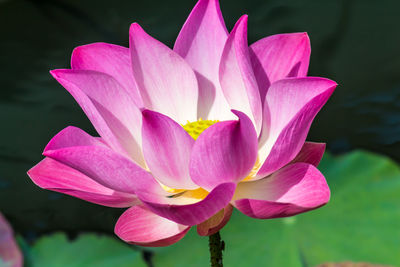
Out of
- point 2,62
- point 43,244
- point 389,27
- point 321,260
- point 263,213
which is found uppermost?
point 263,213

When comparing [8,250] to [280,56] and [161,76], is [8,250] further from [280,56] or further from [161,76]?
[280,56]

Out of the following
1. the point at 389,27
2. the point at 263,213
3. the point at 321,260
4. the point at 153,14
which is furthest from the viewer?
the point at 153,14

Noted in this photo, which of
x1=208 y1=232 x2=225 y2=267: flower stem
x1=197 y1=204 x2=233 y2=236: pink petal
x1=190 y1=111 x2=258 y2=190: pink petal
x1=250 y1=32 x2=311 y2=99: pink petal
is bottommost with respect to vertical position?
x1=208 y1=232 x2=225 y2=267: flower stem

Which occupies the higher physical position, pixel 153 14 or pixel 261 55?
pixel 261 55

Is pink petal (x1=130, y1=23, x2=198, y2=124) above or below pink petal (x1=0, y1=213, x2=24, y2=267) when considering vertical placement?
Result: above

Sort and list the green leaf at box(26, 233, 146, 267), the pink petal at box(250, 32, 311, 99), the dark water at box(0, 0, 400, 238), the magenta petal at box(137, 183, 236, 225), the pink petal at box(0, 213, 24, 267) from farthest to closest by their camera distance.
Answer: the dark water at box(0, 0, 400, 238) → the green leaf at box(26, 233, 146, 267) → the pink petal at box(0, 213, 24, 267) → the pink petal at box(250, 32, 311, 99) → the magenta petal at box(137, 183, 236, 225)

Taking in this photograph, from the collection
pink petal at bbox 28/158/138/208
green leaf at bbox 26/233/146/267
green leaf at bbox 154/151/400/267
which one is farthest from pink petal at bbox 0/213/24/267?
pink petal at bbox 28/158/138/208

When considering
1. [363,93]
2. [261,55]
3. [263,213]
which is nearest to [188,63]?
[261,55]

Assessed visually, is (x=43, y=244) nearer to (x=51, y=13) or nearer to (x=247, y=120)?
(x=247, y=120)

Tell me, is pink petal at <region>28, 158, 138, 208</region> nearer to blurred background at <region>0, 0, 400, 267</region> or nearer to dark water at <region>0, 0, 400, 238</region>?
blurred background at <region>0, 0, 400, 267</region>
